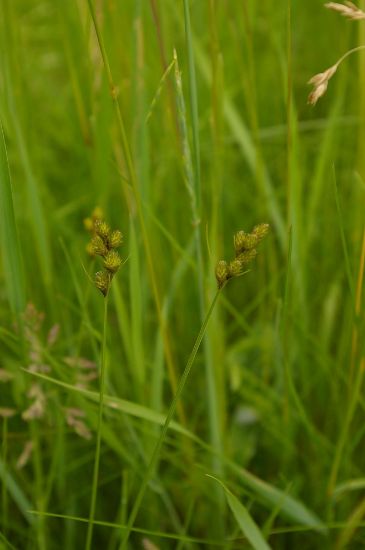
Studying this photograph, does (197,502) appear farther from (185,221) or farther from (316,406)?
(185,221)

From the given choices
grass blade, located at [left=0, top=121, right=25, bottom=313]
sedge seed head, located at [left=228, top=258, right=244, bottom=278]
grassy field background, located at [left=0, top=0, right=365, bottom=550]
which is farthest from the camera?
grassy field background, located at [left=0, top=0, right=365, bottom=550]

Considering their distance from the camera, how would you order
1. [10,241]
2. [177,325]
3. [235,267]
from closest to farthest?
1. [235,267]
2. [10,241]
3. [177,325]

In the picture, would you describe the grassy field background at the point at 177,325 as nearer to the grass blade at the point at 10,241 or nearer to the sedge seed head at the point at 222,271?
the grass blade at the point at 10,241

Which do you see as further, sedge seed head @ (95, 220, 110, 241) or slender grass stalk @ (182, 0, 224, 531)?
slender grass stalk @ (182, 0, 224, 531)

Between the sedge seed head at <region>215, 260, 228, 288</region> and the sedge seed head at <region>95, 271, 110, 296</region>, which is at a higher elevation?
the sedge seed head at <region>95, 271, 110, 296</region>

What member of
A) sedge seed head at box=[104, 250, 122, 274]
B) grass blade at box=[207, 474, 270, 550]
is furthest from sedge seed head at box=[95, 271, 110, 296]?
grass blade at box=[207, 474, 270, 550]

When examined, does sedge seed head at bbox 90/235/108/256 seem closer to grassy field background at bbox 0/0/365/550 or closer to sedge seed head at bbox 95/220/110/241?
sedge seed head at bbox 95/220/110/241

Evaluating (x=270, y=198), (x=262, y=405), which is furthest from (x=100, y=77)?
(x=262, y=405)

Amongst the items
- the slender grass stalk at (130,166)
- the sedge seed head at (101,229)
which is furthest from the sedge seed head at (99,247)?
the slender grass stalk at (130,166)

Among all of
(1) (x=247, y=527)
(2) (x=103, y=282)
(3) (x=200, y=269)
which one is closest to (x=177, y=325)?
(3) (x=200, y=269)

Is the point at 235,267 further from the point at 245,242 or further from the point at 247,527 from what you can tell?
the point at 247,527
